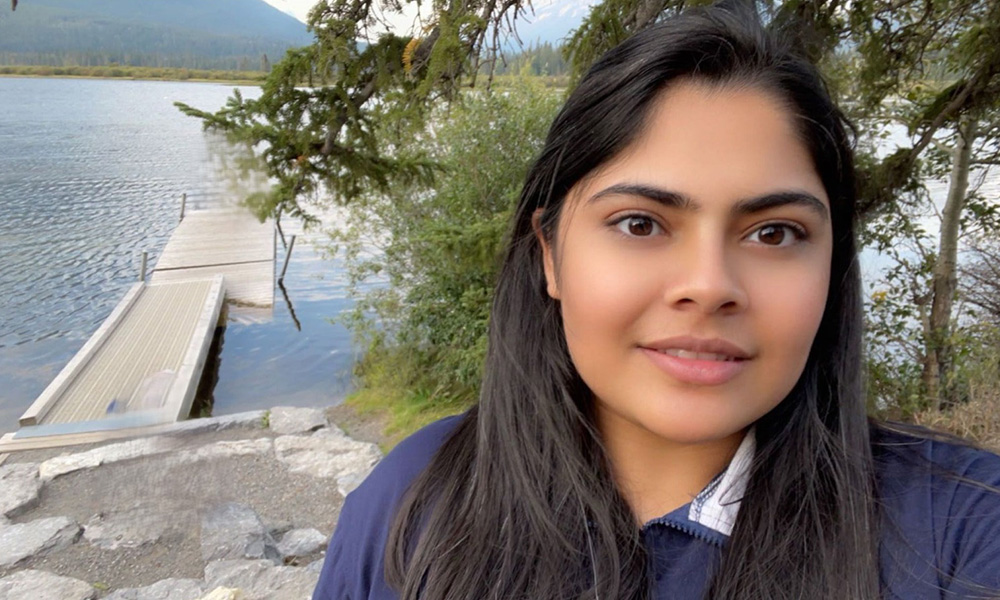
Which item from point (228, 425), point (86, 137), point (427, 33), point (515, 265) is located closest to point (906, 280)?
point (427, 33)

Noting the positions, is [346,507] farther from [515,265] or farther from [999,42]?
[999,42]

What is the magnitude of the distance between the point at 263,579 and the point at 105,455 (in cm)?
346

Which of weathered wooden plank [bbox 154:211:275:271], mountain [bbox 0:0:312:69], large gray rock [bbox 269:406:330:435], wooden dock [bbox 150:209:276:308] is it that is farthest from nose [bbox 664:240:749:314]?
weathered wooden plank [bbox 154:211:275:271]

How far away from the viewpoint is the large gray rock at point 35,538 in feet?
15.0

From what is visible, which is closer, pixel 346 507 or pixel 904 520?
pixel 904 520

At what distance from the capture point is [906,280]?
5.87 m

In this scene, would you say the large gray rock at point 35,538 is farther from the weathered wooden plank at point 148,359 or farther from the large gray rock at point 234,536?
the weathered wooden plank at point 148,359

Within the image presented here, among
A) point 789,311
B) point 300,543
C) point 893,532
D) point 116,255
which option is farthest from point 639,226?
point 116,255

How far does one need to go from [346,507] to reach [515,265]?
1.67 ft

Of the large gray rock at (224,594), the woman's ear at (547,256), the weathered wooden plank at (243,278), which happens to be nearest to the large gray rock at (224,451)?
the large gray rock at (224,594)

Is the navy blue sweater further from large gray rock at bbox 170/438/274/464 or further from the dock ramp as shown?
the dock ramp

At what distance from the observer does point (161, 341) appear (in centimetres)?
1206

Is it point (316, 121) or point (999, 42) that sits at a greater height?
point (999, 42)

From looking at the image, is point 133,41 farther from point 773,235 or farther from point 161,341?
point 773,235
